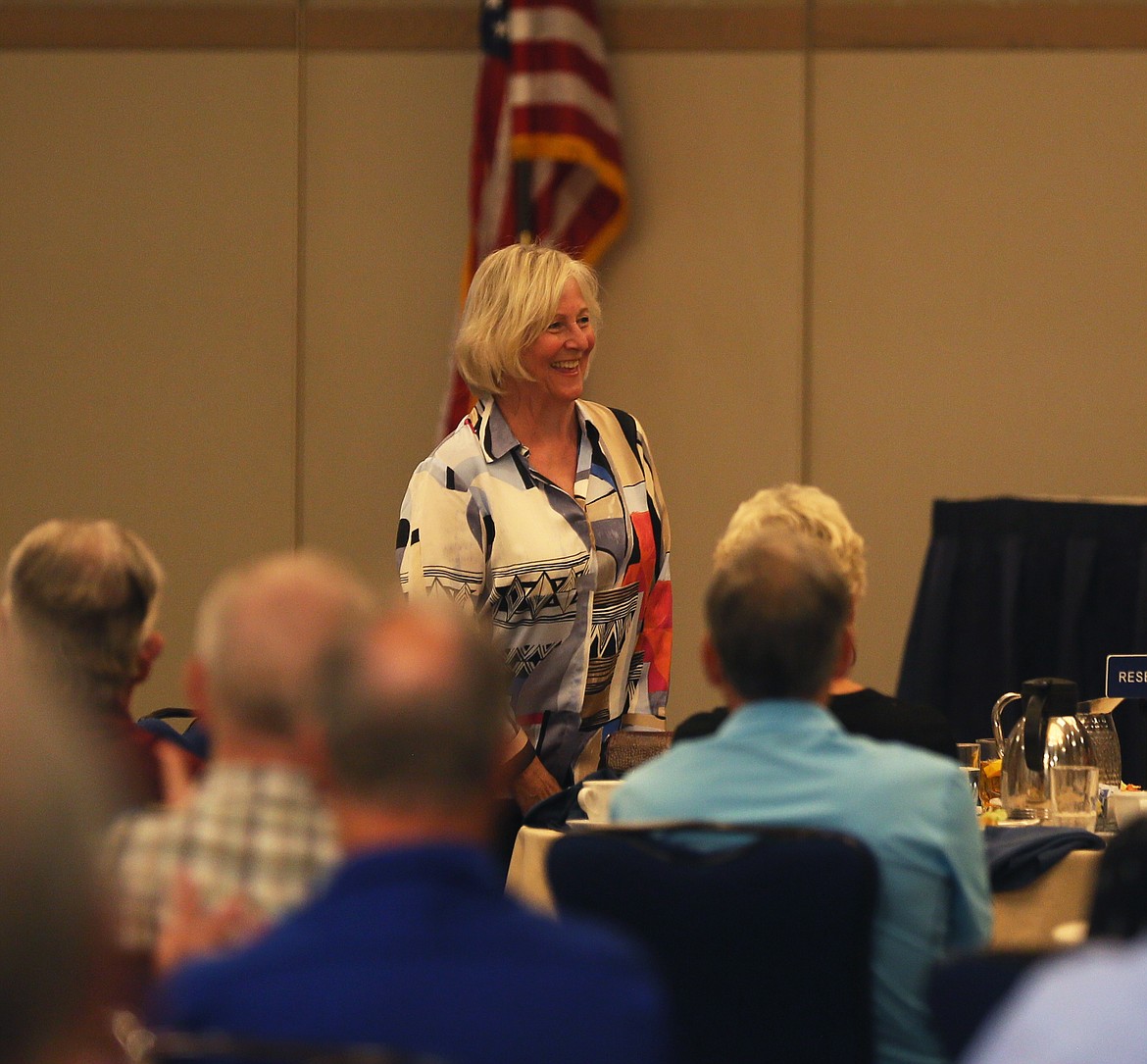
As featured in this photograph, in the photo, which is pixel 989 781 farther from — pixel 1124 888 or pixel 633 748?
pixel 1124 888

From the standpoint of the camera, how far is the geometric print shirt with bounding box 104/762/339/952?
1.70 m

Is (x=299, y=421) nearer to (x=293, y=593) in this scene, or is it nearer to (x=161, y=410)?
(x=161, y=410)

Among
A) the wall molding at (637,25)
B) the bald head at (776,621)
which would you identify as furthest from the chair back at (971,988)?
the wall molding at (637,25)

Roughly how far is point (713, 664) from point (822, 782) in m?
0.20

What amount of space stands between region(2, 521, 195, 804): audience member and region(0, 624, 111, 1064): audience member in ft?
3.98

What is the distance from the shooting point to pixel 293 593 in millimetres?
1754

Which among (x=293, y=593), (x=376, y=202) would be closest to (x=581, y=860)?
(x=293, y=593)

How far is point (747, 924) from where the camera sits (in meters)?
1.90

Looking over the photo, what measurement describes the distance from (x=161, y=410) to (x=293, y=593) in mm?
4572

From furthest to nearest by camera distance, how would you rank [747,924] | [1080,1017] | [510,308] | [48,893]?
[510,308] → [747,924] → [1080,1017] → [48,893]

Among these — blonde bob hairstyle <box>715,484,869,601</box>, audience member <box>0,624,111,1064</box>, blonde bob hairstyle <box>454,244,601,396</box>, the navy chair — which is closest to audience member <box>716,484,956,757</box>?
blonde bob hairstyle <box>715,484,869,601</box>

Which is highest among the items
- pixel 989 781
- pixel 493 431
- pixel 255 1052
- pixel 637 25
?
pixel 637 25

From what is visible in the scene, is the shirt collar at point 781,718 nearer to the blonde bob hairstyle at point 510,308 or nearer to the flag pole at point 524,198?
the blonde bob hairstyle at point 510,308

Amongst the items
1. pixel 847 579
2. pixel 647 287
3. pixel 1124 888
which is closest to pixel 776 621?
pixel 1124 888
